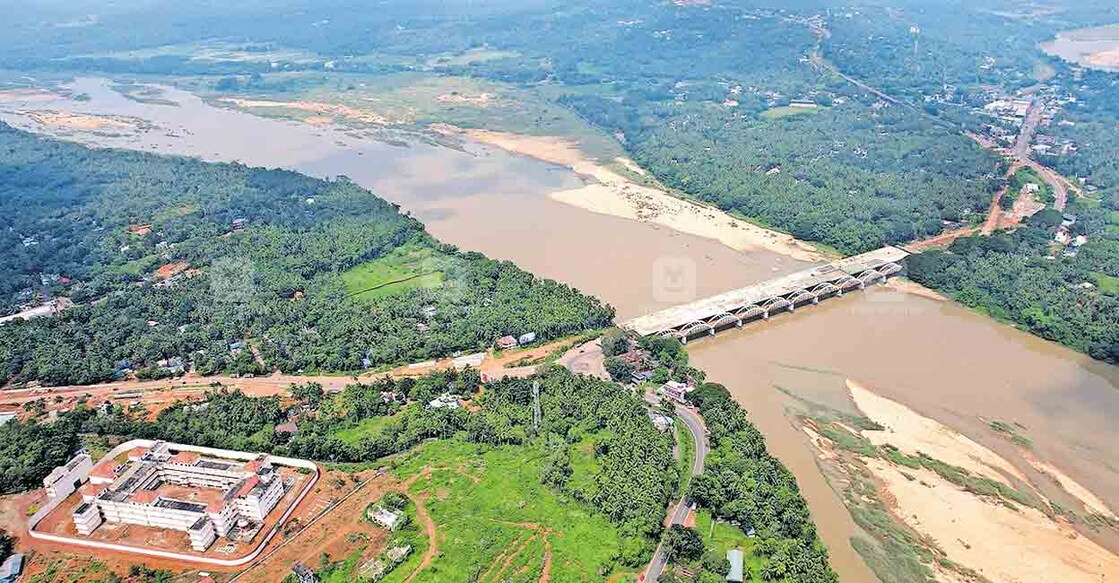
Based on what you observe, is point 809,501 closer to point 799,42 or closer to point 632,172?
point 632,172

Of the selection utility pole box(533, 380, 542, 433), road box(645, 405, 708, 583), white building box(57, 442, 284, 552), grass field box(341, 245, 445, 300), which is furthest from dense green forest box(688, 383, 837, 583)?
grass field box(341, 245, 445, 300)

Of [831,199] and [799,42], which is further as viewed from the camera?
[799,42]

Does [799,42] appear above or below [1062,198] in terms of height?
above

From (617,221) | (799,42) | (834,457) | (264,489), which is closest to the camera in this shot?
(264,489)

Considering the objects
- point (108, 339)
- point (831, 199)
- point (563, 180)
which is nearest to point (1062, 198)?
point (831, 199)

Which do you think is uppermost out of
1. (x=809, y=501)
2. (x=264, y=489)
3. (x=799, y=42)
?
(x=799, y=42)

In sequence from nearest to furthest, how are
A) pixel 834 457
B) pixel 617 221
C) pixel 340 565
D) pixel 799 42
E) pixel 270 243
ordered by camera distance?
pixel 340 565, pixel 834 457, pixel 270 243, pixel 617 221, pixel 799 42

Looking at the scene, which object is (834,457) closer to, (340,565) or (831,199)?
(340,565)

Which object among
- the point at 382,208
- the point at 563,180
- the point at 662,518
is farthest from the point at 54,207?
the point at 662,518

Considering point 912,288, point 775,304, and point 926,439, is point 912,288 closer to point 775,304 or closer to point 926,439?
point 775,304
